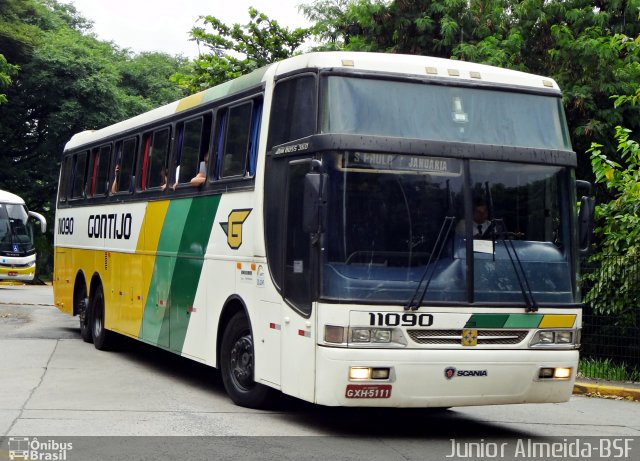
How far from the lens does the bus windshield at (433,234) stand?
8.89m

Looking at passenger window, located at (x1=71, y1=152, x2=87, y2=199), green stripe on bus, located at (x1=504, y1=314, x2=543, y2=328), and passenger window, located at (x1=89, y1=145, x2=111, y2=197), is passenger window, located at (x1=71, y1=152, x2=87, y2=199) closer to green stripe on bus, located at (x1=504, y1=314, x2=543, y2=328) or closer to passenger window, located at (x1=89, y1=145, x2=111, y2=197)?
passenger window, located at (x1=89, y1=145, x2=111, y2=197)

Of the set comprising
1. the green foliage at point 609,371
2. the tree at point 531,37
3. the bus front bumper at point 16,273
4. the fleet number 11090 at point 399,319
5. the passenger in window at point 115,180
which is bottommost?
the green foliage at point 609,371

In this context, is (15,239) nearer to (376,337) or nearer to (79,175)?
(79,175)

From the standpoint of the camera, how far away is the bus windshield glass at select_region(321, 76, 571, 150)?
30.2 feet

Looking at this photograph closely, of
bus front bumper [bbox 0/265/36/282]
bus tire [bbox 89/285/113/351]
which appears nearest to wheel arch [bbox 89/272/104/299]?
bus tire [bbox 89/285/113/351]

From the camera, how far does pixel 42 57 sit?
43.2 meters

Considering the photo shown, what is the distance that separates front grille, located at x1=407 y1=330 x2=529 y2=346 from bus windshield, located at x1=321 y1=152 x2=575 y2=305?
0.89ft

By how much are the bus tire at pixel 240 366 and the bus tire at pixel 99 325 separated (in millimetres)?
5499

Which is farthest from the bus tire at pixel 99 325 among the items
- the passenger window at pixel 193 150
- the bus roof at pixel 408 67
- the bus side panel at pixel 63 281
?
the bus roof at pixel 408 67

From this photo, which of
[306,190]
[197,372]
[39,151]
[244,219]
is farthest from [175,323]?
[39,151]

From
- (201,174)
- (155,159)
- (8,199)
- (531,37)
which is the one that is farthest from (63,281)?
(8,199)

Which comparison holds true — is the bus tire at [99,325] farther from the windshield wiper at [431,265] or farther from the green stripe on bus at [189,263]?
the windshield wiper at [431,265]

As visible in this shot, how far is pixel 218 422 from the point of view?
9.71 m

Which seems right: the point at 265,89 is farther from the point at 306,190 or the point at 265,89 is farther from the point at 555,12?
the point at 555,12
